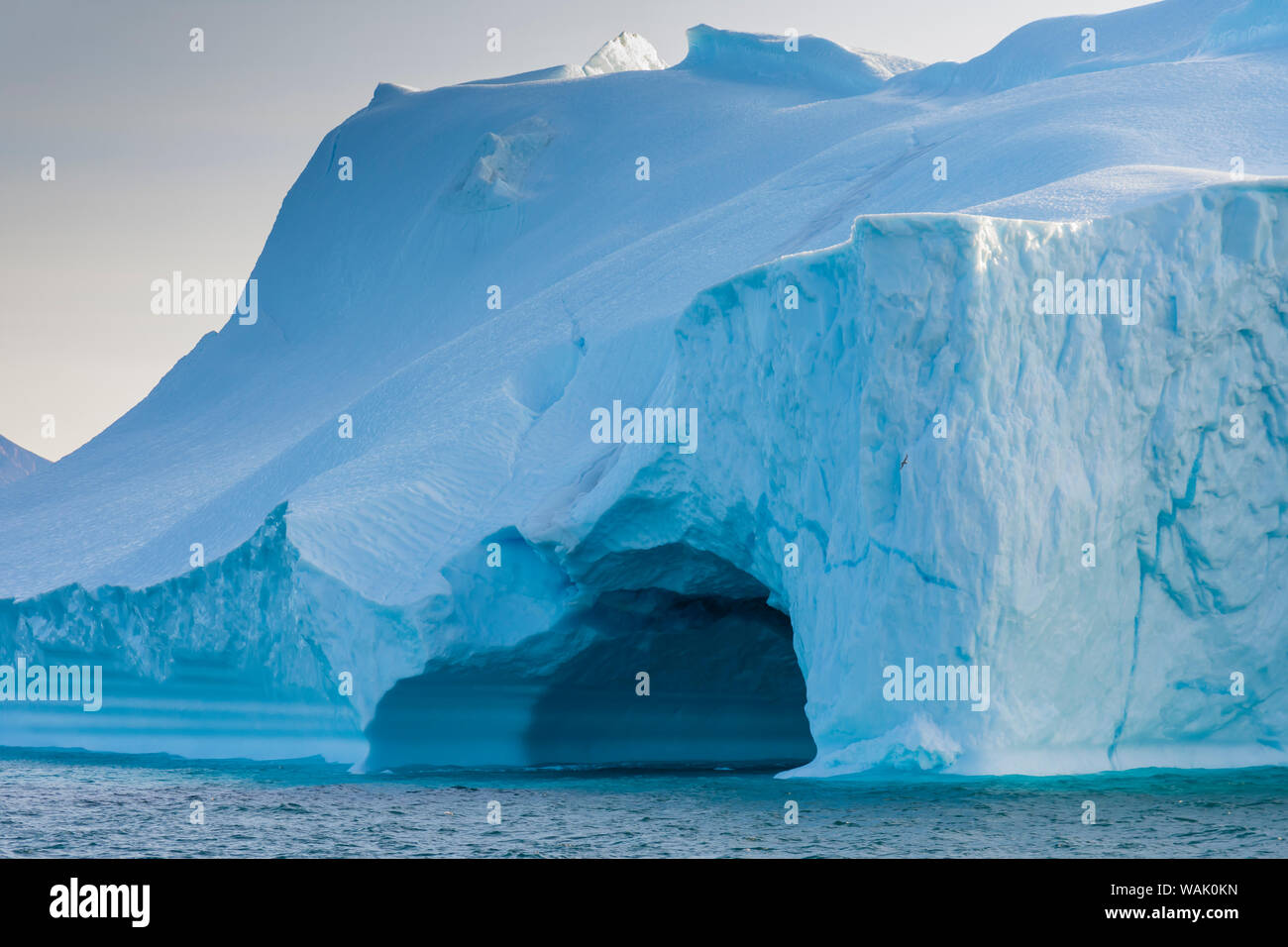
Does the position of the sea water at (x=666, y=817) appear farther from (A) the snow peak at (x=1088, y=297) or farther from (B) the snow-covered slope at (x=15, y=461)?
(B) the snow-covered slope at (x=15, y=461)

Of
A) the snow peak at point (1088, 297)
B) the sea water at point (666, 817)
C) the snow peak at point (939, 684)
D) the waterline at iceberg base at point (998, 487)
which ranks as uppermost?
the snow peak at point (1088, 297)

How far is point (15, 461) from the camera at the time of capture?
145125 millimetres

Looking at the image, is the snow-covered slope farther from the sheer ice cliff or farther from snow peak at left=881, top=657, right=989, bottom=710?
snow peak at left=881, top=657, right=989, bottom=710

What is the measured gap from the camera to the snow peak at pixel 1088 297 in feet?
39.3

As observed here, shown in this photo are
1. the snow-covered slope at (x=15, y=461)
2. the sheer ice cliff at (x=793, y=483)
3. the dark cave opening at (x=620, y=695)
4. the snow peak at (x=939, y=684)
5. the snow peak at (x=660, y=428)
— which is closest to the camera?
the snow peak at (x=939, y=684)

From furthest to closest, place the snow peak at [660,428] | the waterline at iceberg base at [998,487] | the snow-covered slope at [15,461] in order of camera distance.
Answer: the snow-covered slope at [15,461] < the snow peak at [660,428] < the waterline at iceberg base at [998,487]

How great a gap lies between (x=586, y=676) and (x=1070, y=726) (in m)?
6.38

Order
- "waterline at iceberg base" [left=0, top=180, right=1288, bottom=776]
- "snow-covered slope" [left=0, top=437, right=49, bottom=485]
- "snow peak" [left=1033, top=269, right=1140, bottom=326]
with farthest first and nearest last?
1. "snow-covered slope" [left=0, top=437, right=49, bottom=485]
2. "snow peak" [left=1033, top=269, right=1140, bottom=326]
3. "waterline at iceberg base" [left=0, top=180, right=1288, bottom=776]

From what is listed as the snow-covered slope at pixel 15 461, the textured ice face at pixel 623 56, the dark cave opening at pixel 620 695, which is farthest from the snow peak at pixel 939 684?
the snow-covered slope at pixel 15 461

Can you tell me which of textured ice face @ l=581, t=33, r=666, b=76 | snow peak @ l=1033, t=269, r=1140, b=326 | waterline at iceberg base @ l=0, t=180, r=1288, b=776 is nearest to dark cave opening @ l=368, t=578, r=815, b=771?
waterline at iceberg base @ l=0, t=180, r=1288, b=776

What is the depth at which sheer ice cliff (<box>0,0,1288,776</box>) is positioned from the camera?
11.8 metres

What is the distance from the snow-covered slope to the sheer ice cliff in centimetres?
11480

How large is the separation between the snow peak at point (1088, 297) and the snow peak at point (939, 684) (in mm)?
2982
